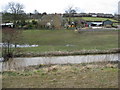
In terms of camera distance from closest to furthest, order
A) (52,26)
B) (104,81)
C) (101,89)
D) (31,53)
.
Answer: (101,89)
(104,81)
(31,53)
(52,26)

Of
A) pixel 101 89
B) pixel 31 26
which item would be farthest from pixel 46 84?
pixel 31 26

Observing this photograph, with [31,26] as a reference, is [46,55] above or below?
below

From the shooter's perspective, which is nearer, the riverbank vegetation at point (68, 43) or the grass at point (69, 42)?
the riverbank vegetation at point (68, 43)

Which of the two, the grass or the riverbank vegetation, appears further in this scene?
the grass

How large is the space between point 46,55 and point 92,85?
13368 millimetres

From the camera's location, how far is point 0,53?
1744 centimetres

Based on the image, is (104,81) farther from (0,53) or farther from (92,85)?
(0,53)

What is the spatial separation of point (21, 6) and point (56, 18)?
947 cm

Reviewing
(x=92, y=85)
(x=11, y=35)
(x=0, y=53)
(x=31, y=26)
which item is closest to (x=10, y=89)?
(x=92, y=85)

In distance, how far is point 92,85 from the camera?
5.37 m

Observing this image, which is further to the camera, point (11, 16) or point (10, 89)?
point (11, 16)

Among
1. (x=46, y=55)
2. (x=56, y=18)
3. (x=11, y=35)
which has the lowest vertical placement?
(x=46, y=55)

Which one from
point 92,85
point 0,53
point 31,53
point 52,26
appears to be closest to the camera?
point 92,85

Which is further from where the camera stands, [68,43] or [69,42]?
[69,42]
